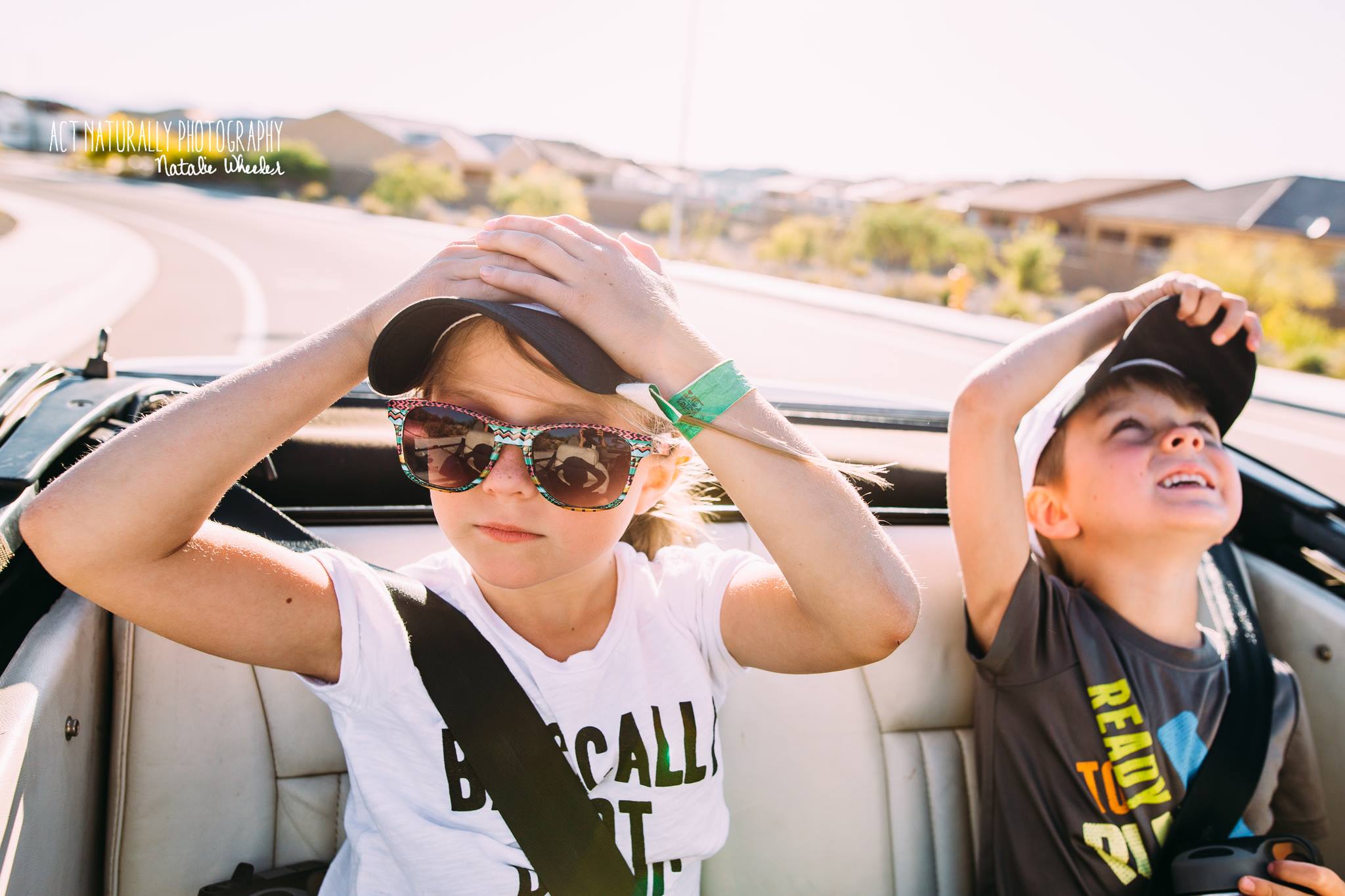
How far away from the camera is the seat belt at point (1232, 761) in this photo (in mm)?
1636

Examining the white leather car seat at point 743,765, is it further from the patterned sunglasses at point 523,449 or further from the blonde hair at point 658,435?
the patterned sunglasses at point 523,449

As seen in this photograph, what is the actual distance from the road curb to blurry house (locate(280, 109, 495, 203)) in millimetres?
32331

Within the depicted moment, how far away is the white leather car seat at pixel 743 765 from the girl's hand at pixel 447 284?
2.28 feet

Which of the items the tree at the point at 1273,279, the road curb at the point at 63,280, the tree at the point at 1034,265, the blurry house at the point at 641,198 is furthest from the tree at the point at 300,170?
the tree at the point at 1273,279

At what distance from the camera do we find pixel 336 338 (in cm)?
116

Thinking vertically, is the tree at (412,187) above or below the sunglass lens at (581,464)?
above

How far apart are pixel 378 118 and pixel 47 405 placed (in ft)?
186

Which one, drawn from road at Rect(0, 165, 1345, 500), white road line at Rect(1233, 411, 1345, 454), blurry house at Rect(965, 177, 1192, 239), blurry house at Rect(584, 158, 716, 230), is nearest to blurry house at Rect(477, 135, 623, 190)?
blurry house at Rect(584, 158, 716, 230)

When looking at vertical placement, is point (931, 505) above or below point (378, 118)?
below

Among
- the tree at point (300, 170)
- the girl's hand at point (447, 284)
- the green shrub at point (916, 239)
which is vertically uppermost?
the tree at point (300, 170)

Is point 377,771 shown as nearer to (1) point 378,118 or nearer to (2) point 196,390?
(2) point 196,390

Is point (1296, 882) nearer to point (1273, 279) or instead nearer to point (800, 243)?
point (1273, 279)

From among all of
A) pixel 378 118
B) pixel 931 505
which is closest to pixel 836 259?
pixel 931 505

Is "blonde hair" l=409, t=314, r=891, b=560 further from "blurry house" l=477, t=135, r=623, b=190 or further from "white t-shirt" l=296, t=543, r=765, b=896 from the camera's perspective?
"blurry house" l=477, t=135, r=623, b=190
